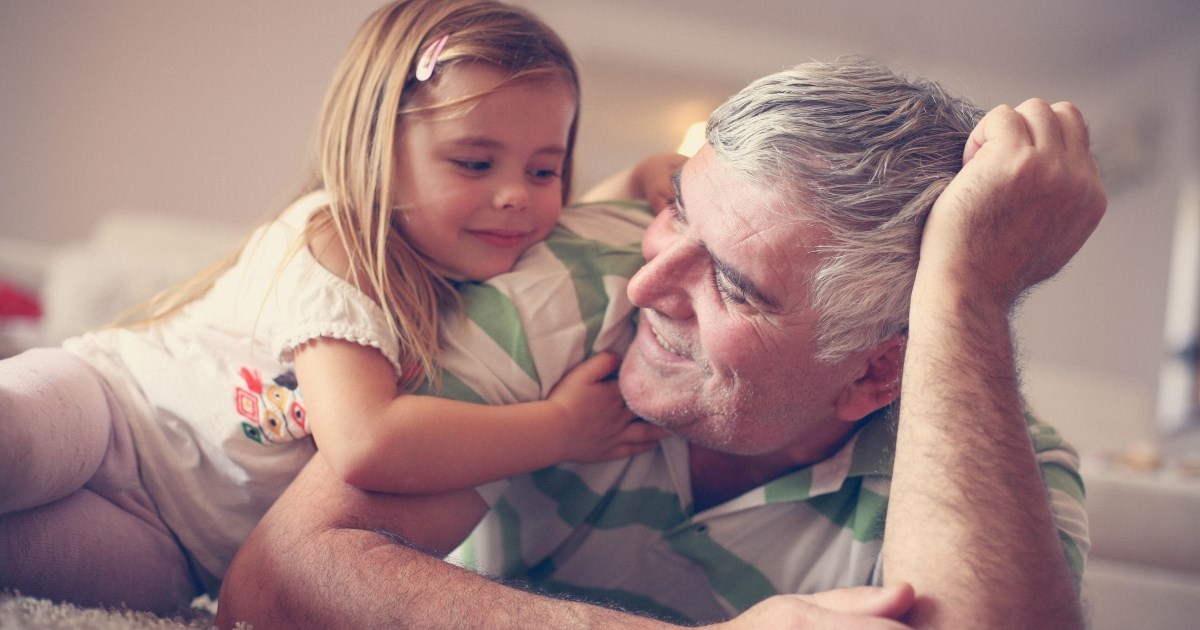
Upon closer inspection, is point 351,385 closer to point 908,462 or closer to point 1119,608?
point 908,462

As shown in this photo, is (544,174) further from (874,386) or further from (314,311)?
(874,386)

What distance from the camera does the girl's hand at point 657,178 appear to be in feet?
4.84

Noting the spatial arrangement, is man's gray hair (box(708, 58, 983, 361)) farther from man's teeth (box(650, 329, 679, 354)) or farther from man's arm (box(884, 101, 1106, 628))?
man's teeth (box(650, 329, 679, 354))

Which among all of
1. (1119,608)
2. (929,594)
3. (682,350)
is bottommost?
(1119,608)

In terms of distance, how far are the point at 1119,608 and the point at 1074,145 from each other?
1.13m

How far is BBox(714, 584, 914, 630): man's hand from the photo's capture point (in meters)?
0.81

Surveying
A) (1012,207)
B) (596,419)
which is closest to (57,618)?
(596,419)

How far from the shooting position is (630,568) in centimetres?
131

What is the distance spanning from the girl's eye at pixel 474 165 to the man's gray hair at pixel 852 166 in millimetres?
359

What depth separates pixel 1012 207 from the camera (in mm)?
999

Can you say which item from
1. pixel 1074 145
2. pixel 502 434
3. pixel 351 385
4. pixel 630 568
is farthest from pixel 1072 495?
pixel 351 385

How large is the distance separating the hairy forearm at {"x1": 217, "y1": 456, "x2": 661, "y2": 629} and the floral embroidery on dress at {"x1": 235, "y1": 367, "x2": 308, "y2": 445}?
132 millimetres

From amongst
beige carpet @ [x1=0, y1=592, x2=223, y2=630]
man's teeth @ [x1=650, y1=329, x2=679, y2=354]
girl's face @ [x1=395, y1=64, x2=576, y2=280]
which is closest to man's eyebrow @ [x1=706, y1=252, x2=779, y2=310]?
man's teeth @ [x1=650, y1=329, x2=679, y2=354]

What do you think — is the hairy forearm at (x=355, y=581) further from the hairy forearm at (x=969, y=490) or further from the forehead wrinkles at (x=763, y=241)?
the forehead wrinkles at (x=763, y=241)
